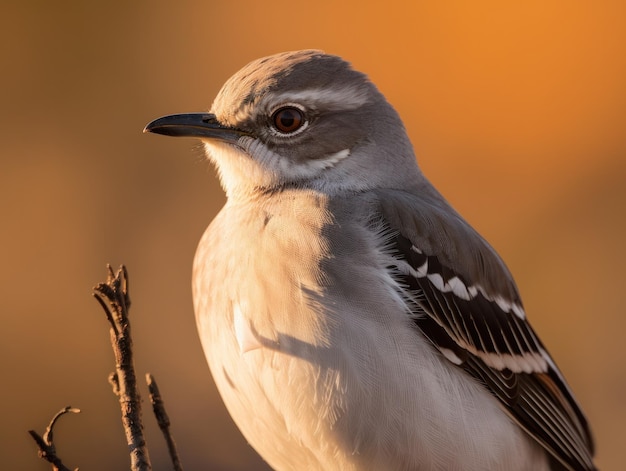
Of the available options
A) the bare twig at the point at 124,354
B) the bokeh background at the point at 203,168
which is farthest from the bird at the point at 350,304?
the bokeh background at the point at 203,168

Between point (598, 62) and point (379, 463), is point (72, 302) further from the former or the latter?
point (598, 62)

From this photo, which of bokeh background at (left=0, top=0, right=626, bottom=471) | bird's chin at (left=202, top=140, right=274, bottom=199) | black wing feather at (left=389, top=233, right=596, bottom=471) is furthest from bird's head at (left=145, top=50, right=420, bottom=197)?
bokeh background at (left=0, top=0, right=626, bottom=471)

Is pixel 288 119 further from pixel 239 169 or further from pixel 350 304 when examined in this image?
pixel 350 304

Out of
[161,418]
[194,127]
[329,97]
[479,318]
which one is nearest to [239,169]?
[194,127]

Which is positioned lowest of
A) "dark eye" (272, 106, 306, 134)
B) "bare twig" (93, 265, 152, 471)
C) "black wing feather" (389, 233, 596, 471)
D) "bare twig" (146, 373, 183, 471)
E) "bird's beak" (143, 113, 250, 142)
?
"black wing feather" (389, 233, 596, 471)

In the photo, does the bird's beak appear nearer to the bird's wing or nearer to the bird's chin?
the bird's chin

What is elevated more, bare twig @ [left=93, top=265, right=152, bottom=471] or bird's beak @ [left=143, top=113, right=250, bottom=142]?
bird's beak @ [left=143, top=113, right=250, bottom=142]
